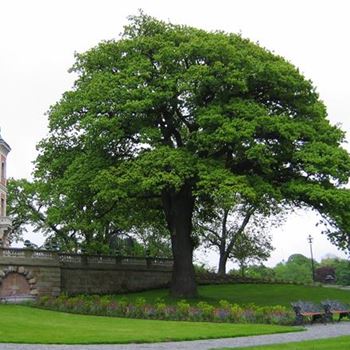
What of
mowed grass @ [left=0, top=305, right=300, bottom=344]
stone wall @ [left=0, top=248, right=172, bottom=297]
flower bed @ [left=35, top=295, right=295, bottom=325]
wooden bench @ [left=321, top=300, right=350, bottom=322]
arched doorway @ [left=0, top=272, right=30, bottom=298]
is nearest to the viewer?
mowed grass @ [left=0, top=305, right=300, bottom=344]

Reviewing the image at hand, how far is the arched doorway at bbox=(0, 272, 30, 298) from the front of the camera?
36.8 metres

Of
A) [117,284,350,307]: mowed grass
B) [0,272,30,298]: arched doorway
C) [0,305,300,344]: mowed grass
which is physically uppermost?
[0,272,30,298]: arched doorway

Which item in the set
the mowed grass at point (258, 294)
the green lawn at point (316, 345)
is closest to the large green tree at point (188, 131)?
the mowed grass at point (258, 294)

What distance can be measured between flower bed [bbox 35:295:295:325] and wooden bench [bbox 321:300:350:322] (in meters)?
1.46

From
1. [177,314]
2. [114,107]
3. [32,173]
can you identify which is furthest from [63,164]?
[177,314]

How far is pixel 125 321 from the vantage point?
2566cm

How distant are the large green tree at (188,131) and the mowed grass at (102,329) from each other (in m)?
8.04

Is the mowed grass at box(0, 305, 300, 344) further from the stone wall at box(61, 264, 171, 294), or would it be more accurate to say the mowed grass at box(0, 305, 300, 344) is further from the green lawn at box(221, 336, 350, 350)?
the stone wall at box(61, 264, 171, 294)

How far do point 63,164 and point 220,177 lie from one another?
1026 centimetres

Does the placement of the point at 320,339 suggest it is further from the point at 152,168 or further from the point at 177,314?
the point at 152,168

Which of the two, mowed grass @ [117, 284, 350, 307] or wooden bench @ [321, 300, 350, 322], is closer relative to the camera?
wooden bench @ [321, 300, 350, 322]

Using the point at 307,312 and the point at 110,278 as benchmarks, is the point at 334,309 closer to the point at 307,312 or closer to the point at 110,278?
the point at 307,312

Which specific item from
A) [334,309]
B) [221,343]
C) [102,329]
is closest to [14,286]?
[102,329]

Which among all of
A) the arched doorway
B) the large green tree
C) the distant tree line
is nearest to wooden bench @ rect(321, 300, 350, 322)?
the large green tree
